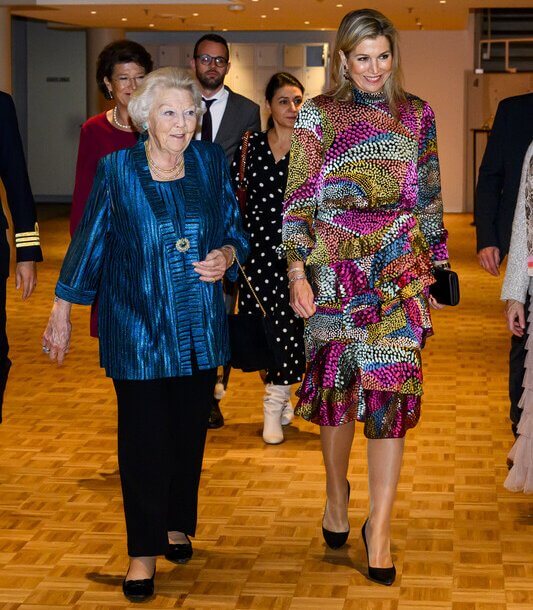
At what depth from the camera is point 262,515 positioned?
179 inches

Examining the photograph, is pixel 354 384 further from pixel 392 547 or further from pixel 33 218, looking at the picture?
pixel 33 218

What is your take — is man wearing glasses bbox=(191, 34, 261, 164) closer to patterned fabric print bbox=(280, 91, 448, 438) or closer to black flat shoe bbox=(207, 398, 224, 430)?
black flat shoe bbox=(207, 398, 224, 430)

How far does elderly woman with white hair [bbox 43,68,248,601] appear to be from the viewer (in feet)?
11.8

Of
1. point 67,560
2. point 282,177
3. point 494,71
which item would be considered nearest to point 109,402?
point 282,177

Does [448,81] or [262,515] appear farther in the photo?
[448,81]

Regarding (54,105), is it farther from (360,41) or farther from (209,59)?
(360,41)

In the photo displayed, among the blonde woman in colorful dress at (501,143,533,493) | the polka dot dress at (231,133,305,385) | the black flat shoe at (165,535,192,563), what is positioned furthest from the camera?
the polka dot dress at (231,133,305,385)

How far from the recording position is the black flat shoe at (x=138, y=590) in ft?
12.1

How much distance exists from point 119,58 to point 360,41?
1.46 meters

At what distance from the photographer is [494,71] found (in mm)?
22188

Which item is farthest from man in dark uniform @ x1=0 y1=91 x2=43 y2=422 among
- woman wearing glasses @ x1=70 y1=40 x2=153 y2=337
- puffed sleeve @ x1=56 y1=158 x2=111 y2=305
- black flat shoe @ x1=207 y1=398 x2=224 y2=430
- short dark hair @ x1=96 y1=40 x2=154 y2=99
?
black flat shoe @ x1=207 y1=398 x2=224 y2=430

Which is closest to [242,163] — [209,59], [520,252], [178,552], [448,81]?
[209,59]

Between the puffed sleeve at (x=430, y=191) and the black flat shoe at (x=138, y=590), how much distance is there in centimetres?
130

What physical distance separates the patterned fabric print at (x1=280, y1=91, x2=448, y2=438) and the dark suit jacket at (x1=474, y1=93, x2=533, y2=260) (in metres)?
1.21
